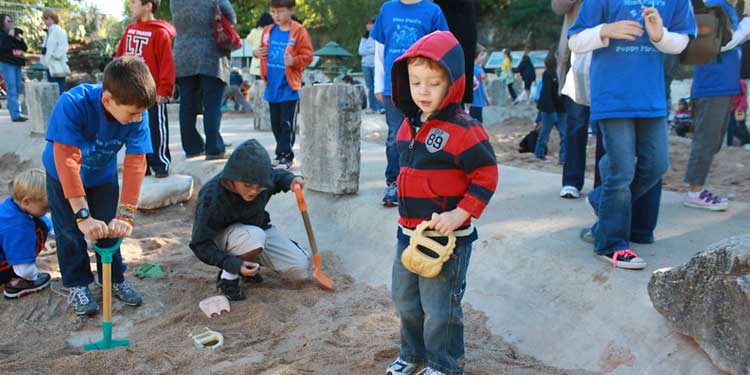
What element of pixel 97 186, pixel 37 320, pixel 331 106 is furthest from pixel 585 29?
pixel 37 320

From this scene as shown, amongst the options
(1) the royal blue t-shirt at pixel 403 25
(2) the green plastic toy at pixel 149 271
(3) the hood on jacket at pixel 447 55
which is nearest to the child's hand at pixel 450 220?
(3) the hood on jacket at pixel 447 55

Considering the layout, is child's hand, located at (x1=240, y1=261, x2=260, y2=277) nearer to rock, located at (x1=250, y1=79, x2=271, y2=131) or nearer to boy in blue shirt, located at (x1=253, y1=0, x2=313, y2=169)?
boy in blue shirt, located at (x1=253, y1=0, x2=313, y2=169)

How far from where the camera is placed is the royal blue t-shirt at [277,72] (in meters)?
Result: 5.67

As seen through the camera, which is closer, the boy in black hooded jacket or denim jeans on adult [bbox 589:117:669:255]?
denim jeans on adult [bbox 589:117:669:255]

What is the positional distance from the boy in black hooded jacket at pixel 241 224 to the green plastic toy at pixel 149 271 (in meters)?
0.64

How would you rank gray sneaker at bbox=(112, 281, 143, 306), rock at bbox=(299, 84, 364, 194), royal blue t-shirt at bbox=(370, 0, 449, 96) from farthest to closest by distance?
rock at bbox=(299, 84, 364, 194) → royal blue t-shirt at bbox=(370, 0, 449, 96) → gray sneaker at bbox=(112, 281, 143, 306)

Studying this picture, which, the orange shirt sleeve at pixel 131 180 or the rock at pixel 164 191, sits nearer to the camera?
the orange shirt sleeve at pixel 131 180

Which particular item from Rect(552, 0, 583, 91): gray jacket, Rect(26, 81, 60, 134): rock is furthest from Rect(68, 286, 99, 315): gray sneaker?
Rect(26, 81, 60, 134): rock

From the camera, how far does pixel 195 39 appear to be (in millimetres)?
5684

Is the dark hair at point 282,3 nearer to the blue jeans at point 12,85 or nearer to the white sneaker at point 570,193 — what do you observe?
the white sneaker at point 570,193

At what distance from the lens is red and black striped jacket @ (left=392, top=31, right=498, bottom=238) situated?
7.57 feet

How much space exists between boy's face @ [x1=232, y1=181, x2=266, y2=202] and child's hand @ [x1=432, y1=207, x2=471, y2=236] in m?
1.44

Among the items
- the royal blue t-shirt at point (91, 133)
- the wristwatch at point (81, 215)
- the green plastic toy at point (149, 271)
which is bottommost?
the green plastic toy at point (149, 271)

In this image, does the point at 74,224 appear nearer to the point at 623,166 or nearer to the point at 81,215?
the point at 81,215
